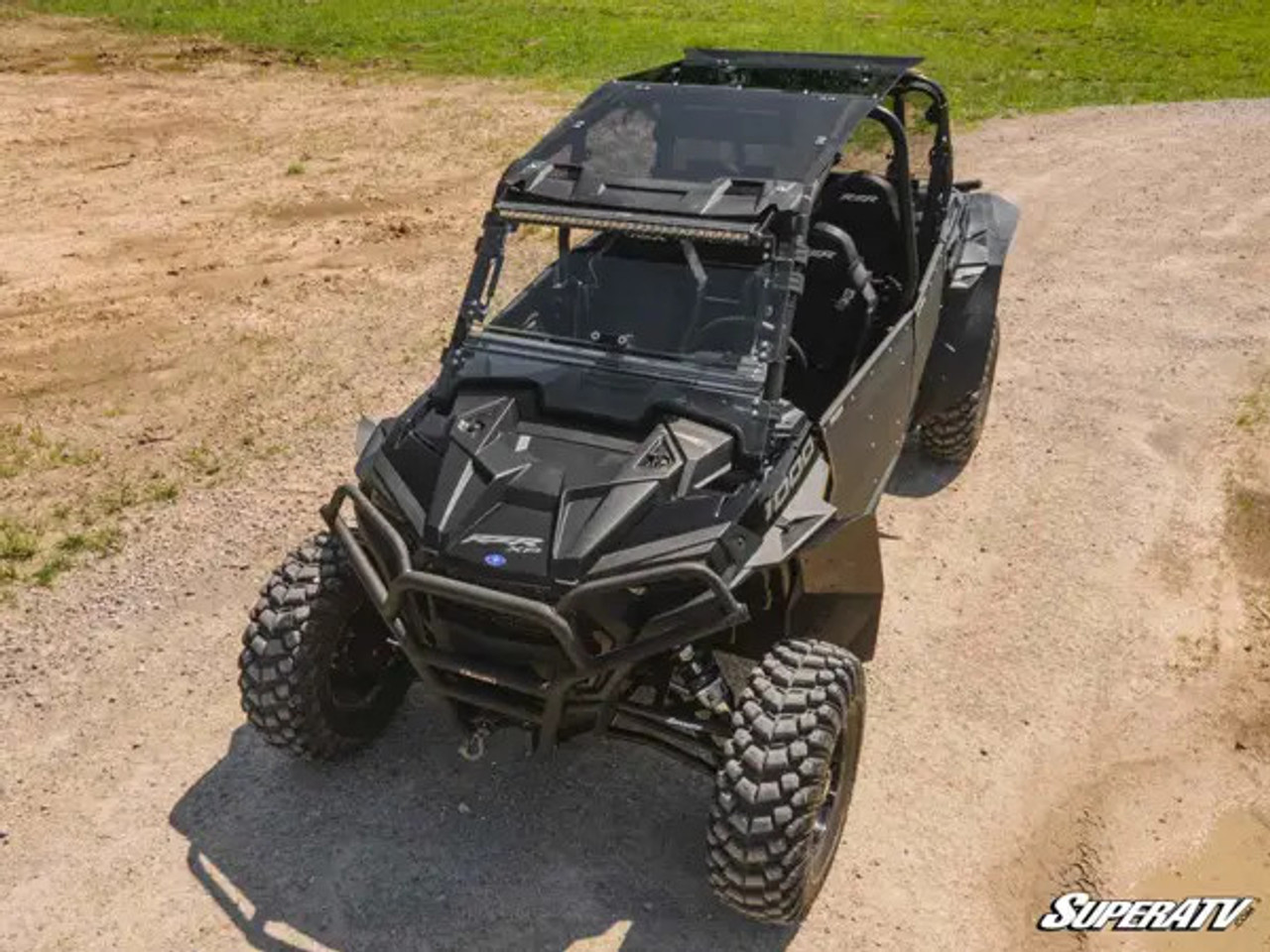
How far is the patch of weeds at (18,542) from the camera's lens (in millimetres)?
6207

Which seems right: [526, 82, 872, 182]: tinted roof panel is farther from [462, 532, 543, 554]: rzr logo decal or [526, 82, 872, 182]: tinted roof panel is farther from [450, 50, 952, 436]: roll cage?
[462, 532, 543, 554]: rzr logo decal

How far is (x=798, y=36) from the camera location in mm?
21266

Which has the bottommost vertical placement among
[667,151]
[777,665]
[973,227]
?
[777,665]

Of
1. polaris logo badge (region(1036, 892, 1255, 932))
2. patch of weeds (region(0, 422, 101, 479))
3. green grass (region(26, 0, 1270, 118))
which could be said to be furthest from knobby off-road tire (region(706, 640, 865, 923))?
green grass (region(26, 0, 1270, 118))

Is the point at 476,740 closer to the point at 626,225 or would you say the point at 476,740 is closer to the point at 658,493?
the point at 658,493

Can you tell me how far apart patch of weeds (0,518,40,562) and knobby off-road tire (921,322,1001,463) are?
522cm

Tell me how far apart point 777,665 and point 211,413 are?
5.36 metres

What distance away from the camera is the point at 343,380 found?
824 cm

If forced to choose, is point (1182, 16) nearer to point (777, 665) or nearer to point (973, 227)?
point (973, 227)

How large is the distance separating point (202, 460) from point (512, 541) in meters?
4.11

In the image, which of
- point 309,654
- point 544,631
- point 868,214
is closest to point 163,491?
point 309,654

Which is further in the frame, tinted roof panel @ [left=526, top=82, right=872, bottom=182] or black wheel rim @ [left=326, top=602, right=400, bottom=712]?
tinted roof panel @ [left=526, top=82, right=872, bottom=182]

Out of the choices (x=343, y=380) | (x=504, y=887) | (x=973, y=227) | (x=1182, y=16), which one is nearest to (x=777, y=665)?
(x=504, y=887)

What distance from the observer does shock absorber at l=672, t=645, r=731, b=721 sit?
157 inches
